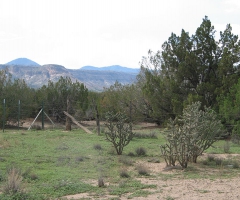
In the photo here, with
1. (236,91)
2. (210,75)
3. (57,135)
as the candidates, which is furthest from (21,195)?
(210,75)

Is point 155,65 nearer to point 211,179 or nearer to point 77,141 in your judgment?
point 77,141

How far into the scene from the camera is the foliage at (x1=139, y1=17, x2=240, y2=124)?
24.3 m

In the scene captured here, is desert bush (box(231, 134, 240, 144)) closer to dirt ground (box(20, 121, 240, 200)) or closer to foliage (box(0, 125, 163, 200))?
foliage (box(0, 125, 163, 200))

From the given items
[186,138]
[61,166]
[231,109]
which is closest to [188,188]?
[186,138]

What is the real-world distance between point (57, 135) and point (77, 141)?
2.54m

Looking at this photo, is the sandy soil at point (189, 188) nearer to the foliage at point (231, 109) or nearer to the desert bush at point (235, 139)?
the desert bush at point (235, 139)

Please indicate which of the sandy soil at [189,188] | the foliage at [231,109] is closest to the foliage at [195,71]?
the foliage at [231,109]

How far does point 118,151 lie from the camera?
48.8 ft

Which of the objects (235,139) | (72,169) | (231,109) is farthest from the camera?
(231,109)

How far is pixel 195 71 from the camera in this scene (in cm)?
2573

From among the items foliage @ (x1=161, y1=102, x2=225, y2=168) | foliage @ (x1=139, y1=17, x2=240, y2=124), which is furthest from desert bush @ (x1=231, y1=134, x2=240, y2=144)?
foliage @ (x1=161, y1=102, x2=225, y2=168)

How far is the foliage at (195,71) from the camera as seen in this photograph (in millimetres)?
24266

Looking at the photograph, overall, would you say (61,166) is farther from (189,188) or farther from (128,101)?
(128,101)

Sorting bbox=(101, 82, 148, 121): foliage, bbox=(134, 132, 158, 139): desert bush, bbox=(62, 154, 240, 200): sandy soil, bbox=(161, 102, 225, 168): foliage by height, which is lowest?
bbox=(62, 154, 240, 200): sandy soil
